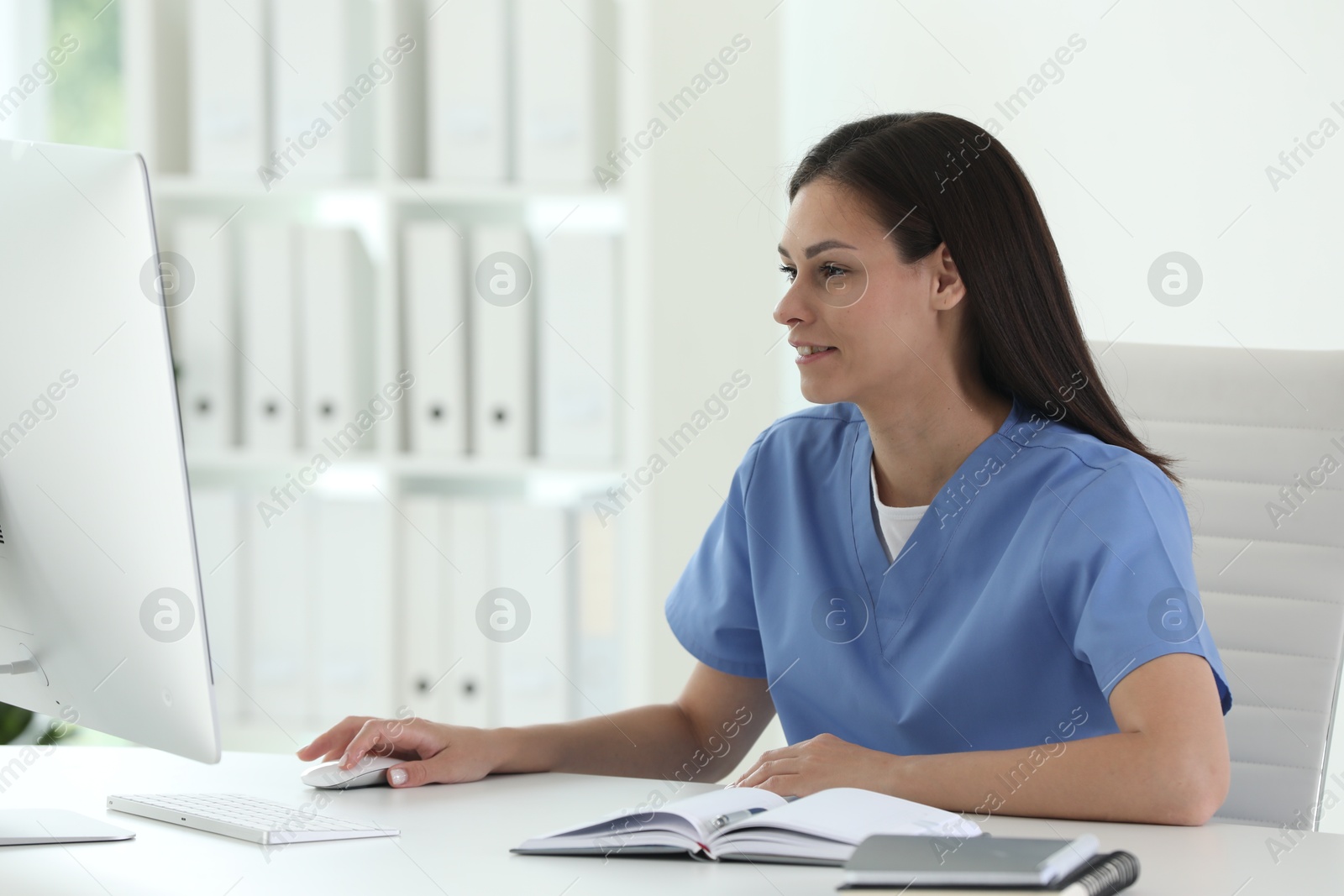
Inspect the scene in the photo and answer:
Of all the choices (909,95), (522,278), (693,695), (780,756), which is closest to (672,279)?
(522,278)

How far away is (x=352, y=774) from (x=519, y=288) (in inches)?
47.0

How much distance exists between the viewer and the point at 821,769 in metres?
0.94

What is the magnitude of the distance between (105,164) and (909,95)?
1.80 meters

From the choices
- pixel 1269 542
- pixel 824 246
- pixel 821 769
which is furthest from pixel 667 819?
pixel 1269 542

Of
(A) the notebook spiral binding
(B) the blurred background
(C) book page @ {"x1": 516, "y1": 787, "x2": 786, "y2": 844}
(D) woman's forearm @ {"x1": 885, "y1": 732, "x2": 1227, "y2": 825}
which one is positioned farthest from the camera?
(B) the blurred background

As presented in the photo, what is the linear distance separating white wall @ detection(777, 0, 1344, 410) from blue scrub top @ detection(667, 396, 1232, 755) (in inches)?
37.4

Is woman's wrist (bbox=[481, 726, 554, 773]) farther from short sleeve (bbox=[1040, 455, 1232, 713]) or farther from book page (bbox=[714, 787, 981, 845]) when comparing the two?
short sleeve (bbox=[1040, 455, 1232, 713])

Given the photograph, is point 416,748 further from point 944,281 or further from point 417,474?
point 417,474

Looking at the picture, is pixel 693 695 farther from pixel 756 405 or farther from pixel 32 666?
pixel 756 405

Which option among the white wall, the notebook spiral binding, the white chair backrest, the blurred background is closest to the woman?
the white chair backrest

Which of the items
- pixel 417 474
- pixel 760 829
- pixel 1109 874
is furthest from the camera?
pixel 417 474

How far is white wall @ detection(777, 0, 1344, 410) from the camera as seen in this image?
6.28ft

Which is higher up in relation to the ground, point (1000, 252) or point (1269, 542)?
point (1000, 252)

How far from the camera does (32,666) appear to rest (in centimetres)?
81
